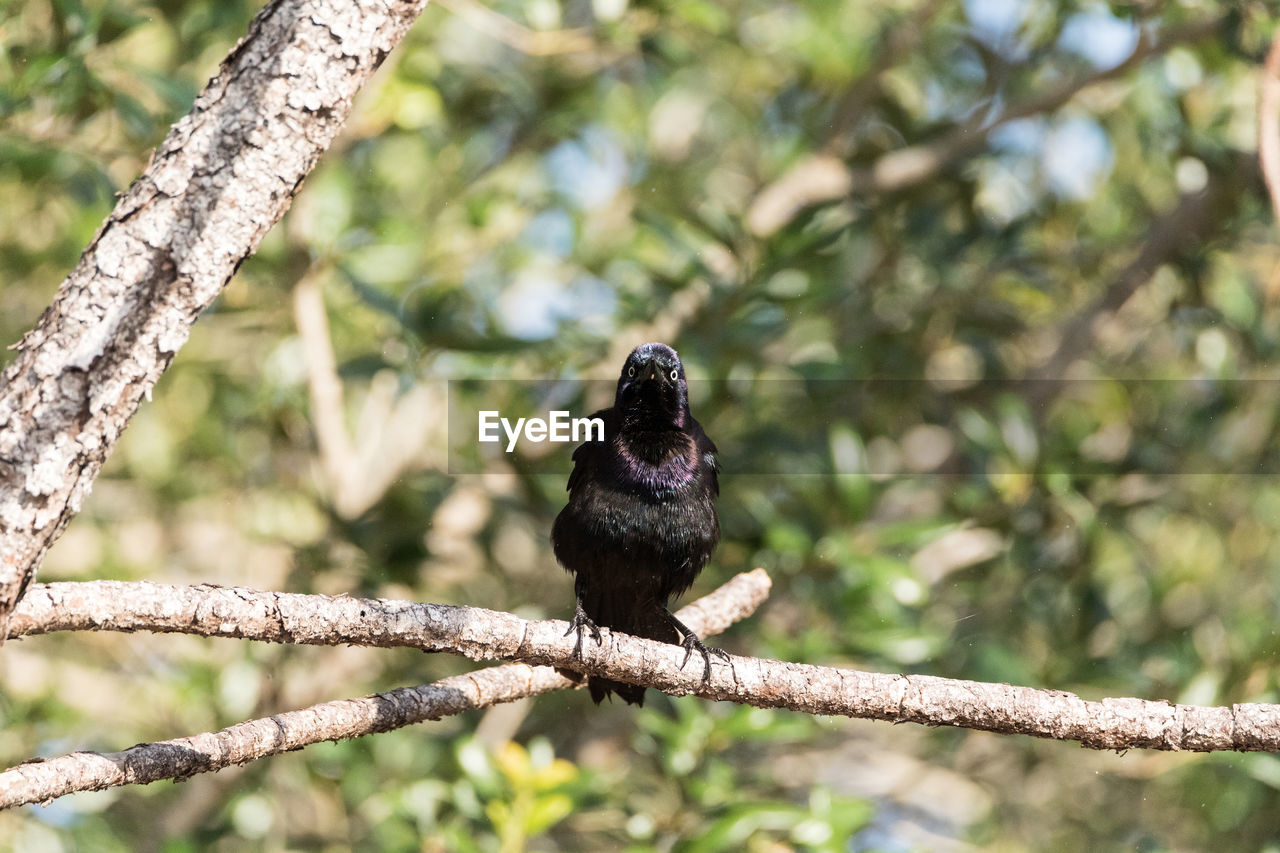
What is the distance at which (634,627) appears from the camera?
2.66m

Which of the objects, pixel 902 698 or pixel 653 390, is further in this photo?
pixel 653 390

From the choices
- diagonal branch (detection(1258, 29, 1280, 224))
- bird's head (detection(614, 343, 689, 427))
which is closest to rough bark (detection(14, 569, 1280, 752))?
bird's head (detection(614, 343, 689, 427))

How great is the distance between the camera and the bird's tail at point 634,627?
8.39ft

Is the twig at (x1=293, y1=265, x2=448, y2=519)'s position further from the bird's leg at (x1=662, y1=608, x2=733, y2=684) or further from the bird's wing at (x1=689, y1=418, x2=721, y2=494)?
the bird's leg at (x1=662, y1=608, x2=733, y2=684)

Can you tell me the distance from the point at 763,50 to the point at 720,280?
55.7 inches

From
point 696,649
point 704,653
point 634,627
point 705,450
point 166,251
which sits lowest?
point 634,627

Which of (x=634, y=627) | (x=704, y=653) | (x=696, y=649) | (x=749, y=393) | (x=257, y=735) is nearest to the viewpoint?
(x=257, y=735)

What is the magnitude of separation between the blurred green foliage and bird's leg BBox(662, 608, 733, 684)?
0.87 m

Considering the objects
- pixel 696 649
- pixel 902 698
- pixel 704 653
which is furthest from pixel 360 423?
pixel 902 698

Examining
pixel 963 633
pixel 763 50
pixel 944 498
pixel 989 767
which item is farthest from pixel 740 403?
pixel 989 767

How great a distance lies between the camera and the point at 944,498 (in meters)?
4.26

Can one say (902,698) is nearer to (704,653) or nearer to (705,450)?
(704,653)

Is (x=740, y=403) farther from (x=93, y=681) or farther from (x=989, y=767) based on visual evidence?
(x=93, y=681)

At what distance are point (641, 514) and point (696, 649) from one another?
520mm
